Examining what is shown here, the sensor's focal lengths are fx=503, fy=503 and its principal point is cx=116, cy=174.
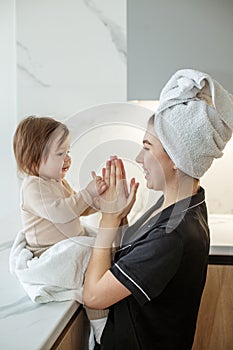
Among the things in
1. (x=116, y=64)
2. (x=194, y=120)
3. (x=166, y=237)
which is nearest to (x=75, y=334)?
(x=166, y=237)

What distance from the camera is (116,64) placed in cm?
210

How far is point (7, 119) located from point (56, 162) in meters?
1.11

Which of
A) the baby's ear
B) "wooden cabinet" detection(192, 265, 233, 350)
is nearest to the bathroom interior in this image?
"wooden cabinet" detection(192, 265, 233, 350)

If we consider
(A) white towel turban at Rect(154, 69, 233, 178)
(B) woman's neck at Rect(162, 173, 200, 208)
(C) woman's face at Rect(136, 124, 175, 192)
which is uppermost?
(A) white towel turban at Rect(154, 69, 233, 178)

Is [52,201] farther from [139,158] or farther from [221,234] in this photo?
[221,234]

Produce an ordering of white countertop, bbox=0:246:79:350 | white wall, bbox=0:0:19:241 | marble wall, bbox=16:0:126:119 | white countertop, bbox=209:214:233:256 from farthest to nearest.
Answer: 1. white wall, bbox=0:0:19:241
2. marble wall, bbox=16:0:126:119
3. white countertop, bbox=209:214:233:256
4. white countertop, bbox=0:246:79:350

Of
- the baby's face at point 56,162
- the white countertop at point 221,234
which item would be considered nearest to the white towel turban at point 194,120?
the baby's face at point 56,162

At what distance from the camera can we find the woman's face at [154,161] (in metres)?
1.12

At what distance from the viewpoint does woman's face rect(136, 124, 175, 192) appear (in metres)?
1.12

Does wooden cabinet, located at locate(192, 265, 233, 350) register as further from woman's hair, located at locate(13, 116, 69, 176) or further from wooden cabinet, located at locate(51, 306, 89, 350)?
woman's hair, located at locate(13, 116, 69, 176)

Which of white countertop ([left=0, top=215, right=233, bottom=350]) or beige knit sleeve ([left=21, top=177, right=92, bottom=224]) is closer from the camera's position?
white countertop ([left=0, top=215, right=233, bottom=350])

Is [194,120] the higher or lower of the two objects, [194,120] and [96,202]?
the higher

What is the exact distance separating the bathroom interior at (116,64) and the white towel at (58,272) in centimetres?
23

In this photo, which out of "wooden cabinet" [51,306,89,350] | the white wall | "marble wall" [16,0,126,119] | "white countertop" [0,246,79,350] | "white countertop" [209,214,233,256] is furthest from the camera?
the white wall
